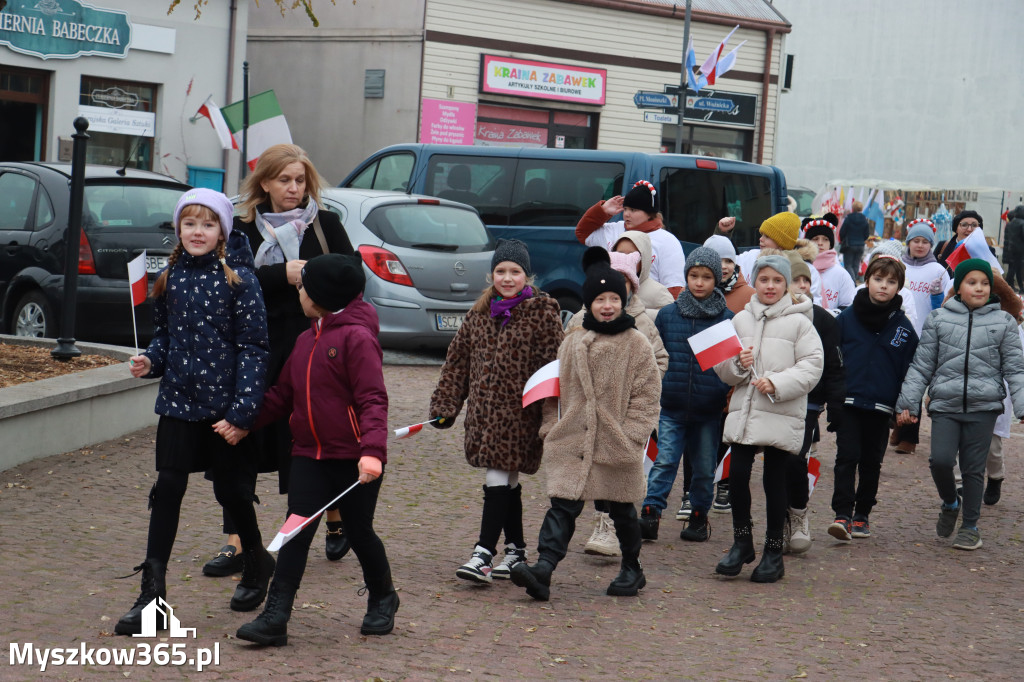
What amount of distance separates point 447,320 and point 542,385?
23.8ft

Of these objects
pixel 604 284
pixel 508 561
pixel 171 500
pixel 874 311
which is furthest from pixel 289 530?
pixel 874 311

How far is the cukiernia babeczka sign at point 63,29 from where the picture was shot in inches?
839

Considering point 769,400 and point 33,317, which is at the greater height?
point 769,400

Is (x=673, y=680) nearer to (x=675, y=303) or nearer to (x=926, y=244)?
(x=675, y=303)

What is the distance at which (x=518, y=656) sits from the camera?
200 inches

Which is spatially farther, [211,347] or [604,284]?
[604,284]

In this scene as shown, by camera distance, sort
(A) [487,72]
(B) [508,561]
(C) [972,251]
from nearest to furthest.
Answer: (B) [508,561]
(C) [972,251]
(A) [487,72]

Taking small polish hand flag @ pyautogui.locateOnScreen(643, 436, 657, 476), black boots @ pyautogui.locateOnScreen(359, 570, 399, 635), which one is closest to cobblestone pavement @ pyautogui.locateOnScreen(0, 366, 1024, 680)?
black boots @ pyautogui.locateOnScreen(359, 570, 399, 635)

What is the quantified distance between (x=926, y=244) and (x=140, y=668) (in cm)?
812

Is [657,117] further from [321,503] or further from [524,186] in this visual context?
[321,503]

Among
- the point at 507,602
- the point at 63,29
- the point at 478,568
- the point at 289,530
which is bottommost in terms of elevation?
the point at 507,602

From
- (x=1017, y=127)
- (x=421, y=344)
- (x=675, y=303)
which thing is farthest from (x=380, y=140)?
(x=1017, y=127)

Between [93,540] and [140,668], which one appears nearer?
[140,668]

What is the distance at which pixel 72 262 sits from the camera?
979cm
